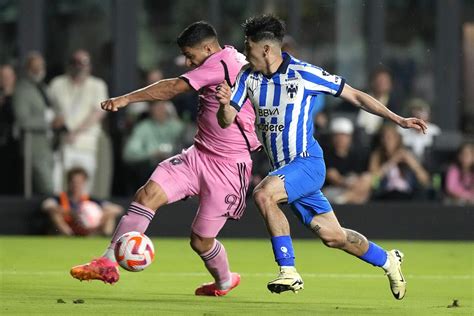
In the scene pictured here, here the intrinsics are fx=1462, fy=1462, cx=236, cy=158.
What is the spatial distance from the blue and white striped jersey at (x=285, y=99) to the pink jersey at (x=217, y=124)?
1.30 feet

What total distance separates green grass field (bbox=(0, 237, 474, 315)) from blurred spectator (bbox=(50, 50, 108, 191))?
880 millimetres

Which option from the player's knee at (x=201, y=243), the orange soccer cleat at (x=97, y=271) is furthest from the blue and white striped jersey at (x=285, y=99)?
the orange soccer cleat at (x=97, y=271)

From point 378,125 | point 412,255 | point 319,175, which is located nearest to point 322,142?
point 378,125

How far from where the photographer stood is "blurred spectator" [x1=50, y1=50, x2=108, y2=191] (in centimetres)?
1656

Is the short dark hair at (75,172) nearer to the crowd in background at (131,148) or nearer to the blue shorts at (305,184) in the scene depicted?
the crowd in background at (131,148)

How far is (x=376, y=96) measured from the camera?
17.6 meters

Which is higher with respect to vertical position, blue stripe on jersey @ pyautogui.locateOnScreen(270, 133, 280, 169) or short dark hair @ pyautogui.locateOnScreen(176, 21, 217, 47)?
short dark hair @ pyautogui.locateOnScreen(176, 21, 217, 47)

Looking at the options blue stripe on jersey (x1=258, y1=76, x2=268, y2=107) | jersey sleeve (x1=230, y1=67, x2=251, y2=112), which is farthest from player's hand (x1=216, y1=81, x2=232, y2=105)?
blue stripe on jersey (x1=258, y1=76, x2=268, y2=107)

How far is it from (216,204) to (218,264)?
1.44ft

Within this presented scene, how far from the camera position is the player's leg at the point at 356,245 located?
974cm

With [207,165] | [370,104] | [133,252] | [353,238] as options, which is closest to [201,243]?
[207,165]

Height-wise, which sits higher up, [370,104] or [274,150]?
[370,104]

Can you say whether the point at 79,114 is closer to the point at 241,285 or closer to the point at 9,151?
the point at 9,151

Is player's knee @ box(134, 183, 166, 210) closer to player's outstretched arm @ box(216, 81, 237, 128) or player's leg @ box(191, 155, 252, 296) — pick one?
player's leg @ box(191, 155, 252, 296)
